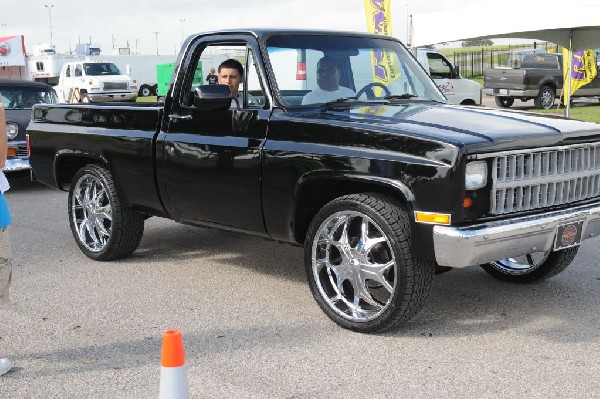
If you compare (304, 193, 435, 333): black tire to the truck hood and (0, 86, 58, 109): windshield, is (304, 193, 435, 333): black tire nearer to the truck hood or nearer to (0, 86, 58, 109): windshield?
the truck hood

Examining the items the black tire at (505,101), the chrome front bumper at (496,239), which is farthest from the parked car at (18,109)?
the black tire at (505,101)

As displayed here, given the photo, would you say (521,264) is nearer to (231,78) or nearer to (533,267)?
(533,267)

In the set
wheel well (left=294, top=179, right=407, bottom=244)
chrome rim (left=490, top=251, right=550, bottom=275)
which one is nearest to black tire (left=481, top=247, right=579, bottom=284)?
chrome rim (left=490, top=251, right=550, bottom=275)

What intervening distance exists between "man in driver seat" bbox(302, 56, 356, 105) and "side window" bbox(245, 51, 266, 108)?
0.31m

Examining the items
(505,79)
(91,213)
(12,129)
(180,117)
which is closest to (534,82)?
(505,79)

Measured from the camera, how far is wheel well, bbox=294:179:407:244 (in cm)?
515

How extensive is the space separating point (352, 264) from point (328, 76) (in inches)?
59.3

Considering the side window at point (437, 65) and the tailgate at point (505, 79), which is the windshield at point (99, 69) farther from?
the side window at point (437, 65)

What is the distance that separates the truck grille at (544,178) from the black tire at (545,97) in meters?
22.9

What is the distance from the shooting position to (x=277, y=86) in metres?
5.65

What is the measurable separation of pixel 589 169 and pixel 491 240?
1.21 m

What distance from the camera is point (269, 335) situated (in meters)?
5.03

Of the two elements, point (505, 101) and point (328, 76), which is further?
point (505, 101)

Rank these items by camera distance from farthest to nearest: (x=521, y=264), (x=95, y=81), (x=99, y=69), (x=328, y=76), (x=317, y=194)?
(x=99, y=69)
(x=95, y=81)
(x=521, y=264)
(x=328, y=76)
(x=317, y=194)
